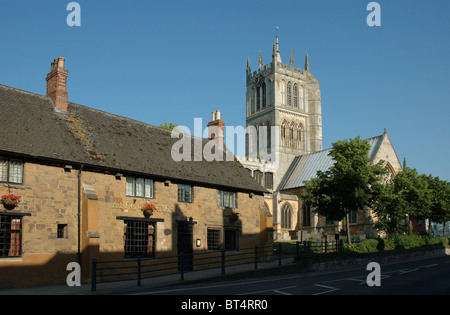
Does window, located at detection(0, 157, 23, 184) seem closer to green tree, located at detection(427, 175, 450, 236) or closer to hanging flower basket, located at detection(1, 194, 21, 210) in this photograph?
hanging flower basket, located at detection(1, 194, 21, 210)

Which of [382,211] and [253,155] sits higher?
[253,155]

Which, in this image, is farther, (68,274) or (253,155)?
(253,155)

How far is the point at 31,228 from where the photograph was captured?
20.6m

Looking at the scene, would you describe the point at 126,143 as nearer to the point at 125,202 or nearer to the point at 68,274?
the point at 125,202

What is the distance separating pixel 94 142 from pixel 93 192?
3.47 meters

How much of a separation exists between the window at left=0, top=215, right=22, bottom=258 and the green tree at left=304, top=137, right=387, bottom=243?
23.4m

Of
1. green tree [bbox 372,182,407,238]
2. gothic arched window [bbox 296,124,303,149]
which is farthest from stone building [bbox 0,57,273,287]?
gothic arched window [bbox 296,124,303,149]

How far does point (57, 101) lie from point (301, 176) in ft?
153

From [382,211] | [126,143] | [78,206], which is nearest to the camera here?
[78,206]

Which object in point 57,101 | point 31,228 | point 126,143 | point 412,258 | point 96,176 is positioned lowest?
point 412,258

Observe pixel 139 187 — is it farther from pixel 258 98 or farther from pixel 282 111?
pixel 258 98

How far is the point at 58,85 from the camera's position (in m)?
25.9

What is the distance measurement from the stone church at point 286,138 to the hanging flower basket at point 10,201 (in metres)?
43.9
